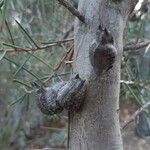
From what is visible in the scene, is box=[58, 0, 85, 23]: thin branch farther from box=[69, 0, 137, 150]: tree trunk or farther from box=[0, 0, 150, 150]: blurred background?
box=[0, 0, 150, 150]: blurred background

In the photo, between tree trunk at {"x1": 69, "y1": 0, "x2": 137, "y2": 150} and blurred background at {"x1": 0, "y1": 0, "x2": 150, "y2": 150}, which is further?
blurred background at {"x1": 0, "y1": 0, "x2": 150, "y2": 150}

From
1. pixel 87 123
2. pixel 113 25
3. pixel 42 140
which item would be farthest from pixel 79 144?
pixel 42 140

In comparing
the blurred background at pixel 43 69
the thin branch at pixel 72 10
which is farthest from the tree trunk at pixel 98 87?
the blurred background at pixel 43 69

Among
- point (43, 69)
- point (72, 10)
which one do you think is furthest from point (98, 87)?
point (43, 69)

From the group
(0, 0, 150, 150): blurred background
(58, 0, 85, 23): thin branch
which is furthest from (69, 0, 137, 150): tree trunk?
(0, 0, 150, 150): blurred background

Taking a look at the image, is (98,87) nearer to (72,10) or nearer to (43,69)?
(72,10)

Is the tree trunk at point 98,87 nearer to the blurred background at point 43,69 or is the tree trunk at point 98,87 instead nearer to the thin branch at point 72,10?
the thin branch at point 72,10

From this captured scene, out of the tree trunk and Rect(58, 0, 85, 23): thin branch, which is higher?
Rect(58, 0, 85, 23): thin branch
